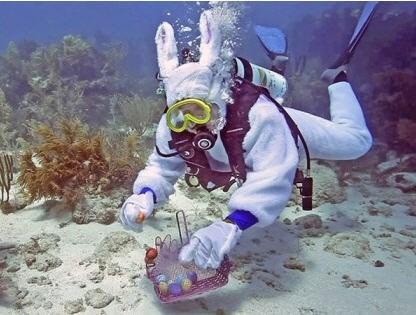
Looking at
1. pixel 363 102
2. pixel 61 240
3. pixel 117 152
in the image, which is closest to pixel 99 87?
pixel 117 152

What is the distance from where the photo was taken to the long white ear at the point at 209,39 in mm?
2678

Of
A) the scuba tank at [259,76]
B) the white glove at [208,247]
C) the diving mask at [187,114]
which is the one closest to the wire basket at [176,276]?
the white glove at [208,247]

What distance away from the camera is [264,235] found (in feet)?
13.4

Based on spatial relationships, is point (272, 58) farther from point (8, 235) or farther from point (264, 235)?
point (8, 235)

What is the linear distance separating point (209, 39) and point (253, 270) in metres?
1.96

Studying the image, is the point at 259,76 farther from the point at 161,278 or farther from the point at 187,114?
the point at 161,278

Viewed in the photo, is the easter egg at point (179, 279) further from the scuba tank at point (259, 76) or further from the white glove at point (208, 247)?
the scuba tank at point (259, 76)

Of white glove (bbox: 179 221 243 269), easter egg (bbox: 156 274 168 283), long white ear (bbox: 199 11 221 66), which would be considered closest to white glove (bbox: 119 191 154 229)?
easter egg (bbox: 156 274 168 283)

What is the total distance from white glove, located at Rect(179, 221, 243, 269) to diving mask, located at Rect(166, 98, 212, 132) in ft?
2.40

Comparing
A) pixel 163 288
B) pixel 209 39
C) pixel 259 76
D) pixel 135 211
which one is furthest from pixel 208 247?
pixel 259 76

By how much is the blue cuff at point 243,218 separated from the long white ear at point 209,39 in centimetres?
106

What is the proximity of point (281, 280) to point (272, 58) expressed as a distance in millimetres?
2498

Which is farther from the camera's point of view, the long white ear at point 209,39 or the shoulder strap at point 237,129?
the shoulder strap at point 237,129

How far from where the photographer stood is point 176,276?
2.86 m
